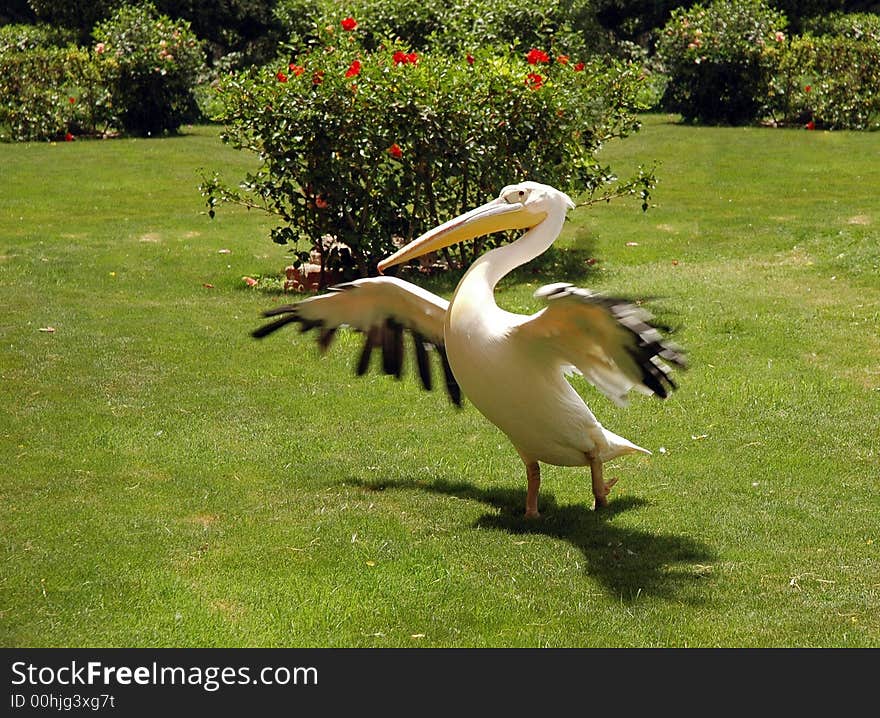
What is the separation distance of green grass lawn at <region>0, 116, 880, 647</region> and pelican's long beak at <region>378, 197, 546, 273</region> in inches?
55.7

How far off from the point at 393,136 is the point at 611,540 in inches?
262

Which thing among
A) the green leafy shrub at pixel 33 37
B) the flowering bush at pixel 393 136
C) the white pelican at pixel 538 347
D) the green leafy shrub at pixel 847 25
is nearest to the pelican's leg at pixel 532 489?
the white pelican at pixel 538 347

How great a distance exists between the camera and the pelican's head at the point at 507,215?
6473 millimetres

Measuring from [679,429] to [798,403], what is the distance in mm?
1002

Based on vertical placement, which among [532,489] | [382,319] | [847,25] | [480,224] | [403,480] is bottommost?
[403,480]

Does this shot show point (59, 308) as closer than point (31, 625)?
No

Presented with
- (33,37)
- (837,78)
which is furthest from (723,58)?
(33,37)

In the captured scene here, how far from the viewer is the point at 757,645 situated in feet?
17.0

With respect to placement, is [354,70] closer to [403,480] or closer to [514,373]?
[403,480]

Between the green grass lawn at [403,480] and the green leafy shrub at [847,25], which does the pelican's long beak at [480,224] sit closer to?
the green grass lawn at [403,480]

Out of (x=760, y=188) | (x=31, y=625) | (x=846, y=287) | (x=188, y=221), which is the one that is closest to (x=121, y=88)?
(x=188, y=221)

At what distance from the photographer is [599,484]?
22.1ft
